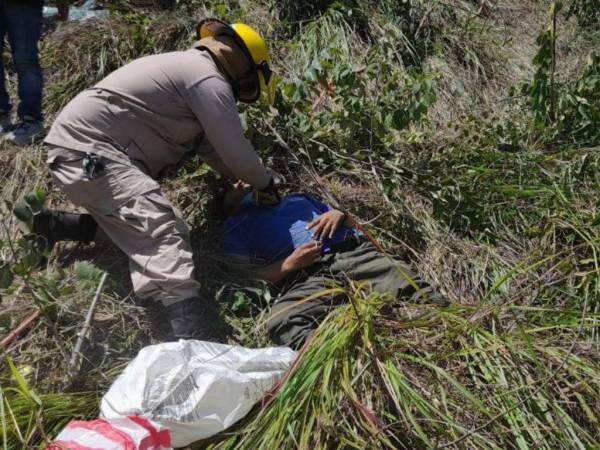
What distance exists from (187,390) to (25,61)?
7.49 feet

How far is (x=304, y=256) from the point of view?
245cm

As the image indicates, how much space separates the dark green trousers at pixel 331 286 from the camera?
218 cm

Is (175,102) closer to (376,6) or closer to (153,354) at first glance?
(153,354)

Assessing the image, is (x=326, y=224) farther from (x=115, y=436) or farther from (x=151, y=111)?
(x=115, y=436)

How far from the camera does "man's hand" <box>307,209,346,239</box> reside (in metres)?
2.52

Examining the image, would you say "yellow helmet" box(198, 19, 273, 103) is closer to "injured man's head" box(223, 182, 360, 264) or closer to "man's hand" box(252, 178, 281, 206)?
"man's hand" box(252, 178, 281, 206)

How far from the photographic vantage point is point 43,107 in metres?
3.47

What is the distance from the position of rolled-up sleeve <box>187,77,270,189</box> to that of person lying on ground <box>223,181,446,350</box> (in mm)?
357

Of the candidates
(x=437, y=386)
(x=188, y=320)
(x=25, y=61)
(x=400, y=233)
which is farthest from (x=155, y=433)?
(x=25, y=61)

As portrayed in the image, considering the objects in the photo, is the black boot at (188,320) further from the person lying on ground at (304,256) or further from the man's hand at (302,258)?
the man's hand at (302,258)

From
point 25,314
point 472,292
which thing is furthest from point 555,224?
point 25,314

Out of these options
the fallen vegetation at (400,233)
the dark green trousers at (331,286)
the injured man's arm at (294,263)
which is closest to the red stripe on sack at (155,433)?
the fallen vegetation at (400,233)

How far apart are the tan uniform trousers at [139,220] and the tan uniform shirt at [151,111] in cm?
8

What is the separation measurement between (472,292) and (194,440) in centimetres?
149
